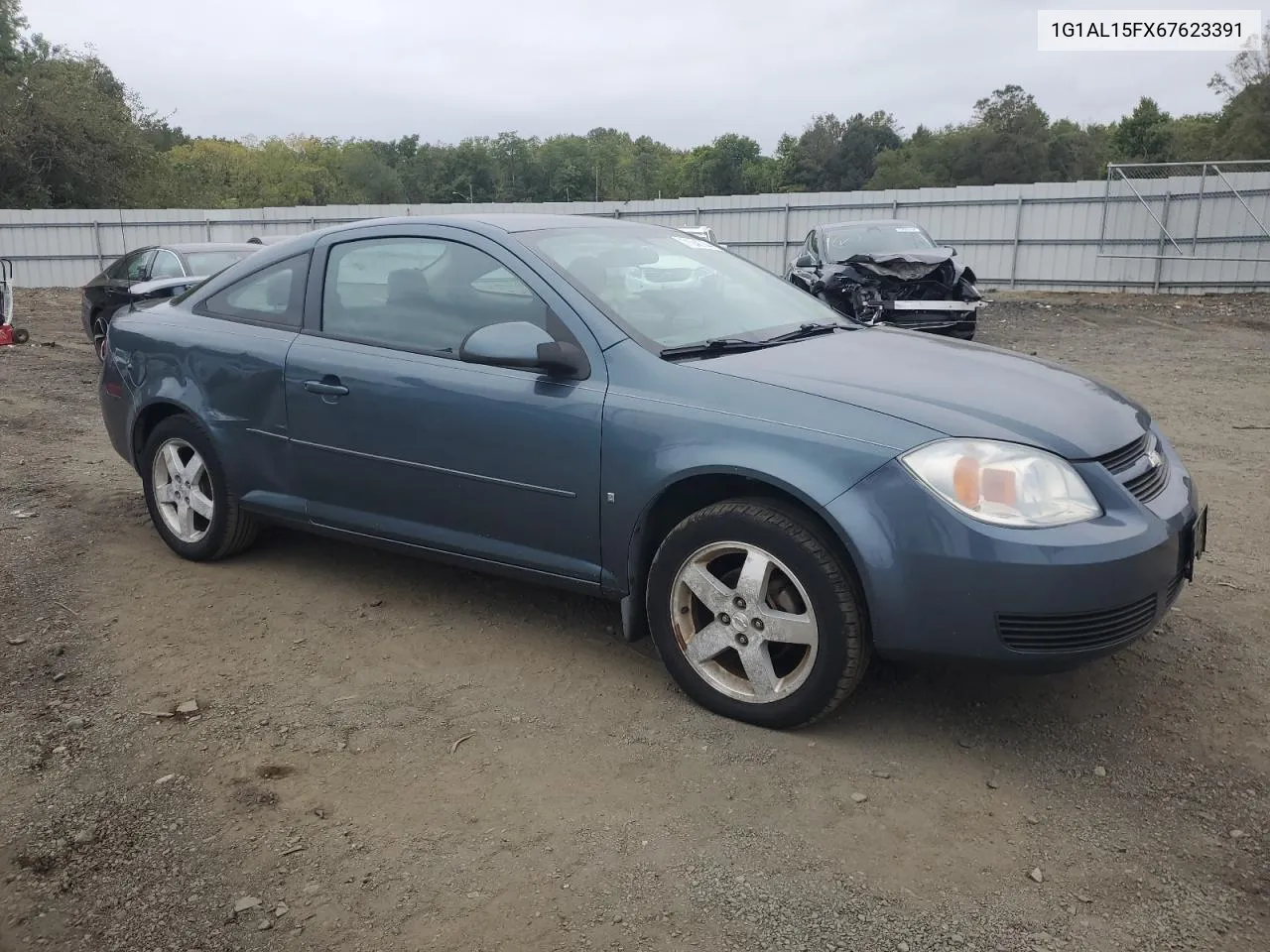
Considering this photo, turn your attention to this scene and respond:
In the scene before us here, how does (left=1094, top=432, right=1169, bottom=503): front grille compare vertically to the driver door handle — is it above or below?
below

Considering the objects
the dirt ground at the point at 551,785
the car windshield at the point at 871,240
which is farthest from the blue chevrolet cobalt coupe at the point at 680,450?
the car windshield at the point at 871,240

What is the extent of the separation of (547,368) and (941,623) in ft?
4.94

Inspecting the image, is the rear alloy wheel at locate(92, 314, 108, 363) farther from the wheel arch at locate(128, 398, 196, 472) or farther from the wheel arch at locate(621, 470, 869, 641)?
the wheel arch at locate(621, 470, 869, 641)

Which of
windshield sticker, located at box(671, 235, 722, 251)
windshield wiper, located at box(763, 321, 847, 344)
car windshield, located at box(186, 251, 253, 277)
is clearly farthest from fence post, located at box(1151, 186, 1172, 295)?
windshield wiper, located at box(763, 321, 847, 344)

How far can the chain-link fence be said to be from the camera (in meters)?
19.0

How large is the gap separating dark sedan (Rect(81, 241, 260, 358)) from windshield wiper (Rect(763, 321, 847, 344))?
9.47 meters

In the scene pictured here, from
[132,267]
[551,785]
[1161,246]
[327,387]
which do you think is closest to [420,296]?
[327,387]

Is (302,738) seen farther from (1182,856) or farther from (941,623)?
(1182,856)

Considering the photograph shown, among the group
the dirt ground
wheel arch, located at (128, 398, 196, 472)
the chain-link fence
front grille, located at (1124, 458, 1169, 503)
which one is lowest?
the dirt ground

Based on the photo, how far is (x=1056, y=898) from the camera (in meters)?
2.45

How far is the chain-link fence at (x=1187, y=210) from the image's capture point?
19.0m

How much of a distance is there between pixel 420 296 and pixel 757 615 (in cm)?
186

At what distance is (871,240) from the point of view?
13281 mm

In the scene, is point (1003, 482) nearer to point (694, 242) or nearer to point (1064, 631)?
point (1064, 631)
